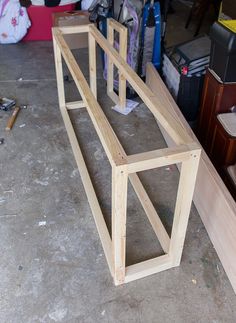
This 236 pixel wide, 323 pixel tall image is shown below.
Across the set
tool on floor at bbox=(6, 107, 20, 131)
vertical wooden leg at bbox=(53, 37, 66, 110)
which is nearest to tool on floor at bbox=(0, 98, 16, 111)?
tool on floor at bbox=(6, 107, 20, 131)

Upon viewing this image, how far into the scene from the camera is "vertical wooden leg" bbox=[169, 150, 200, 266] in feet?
3.84

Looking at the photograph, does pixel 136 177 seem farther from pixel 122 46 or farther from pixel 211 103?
pixel 122 46

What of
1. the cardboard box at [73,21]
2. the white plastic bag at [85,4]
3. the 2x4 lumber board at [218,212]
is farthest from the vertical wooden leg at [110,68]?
the white plastic bag at [85,4]

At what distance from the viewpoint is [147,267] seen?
145 cm

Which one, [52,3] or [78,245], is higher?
[52,3]

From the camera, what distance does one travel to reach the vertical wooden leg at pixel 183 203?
1.17m

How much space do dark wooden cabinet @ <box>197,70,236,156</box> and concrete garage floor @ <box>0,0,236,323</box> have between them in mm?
301

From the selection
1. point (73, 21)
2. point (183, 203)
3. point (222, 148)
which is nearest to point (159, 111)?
point (183, 203)

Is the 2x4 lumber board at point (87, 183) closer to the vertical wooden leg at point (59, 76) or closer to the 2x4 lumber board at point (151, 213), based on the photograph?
the vertical wooden leg at point (59, 76)

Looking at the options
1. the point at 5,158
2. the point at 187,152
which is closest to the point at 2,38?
the point at 5,158

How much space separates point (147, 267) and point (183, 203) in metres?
0.38

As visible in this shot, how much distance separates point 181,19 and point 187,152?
4062 mm

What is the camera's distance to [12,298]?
137cm

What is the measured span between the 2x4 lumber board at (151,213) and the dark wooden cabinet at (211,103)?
0.49 meters
